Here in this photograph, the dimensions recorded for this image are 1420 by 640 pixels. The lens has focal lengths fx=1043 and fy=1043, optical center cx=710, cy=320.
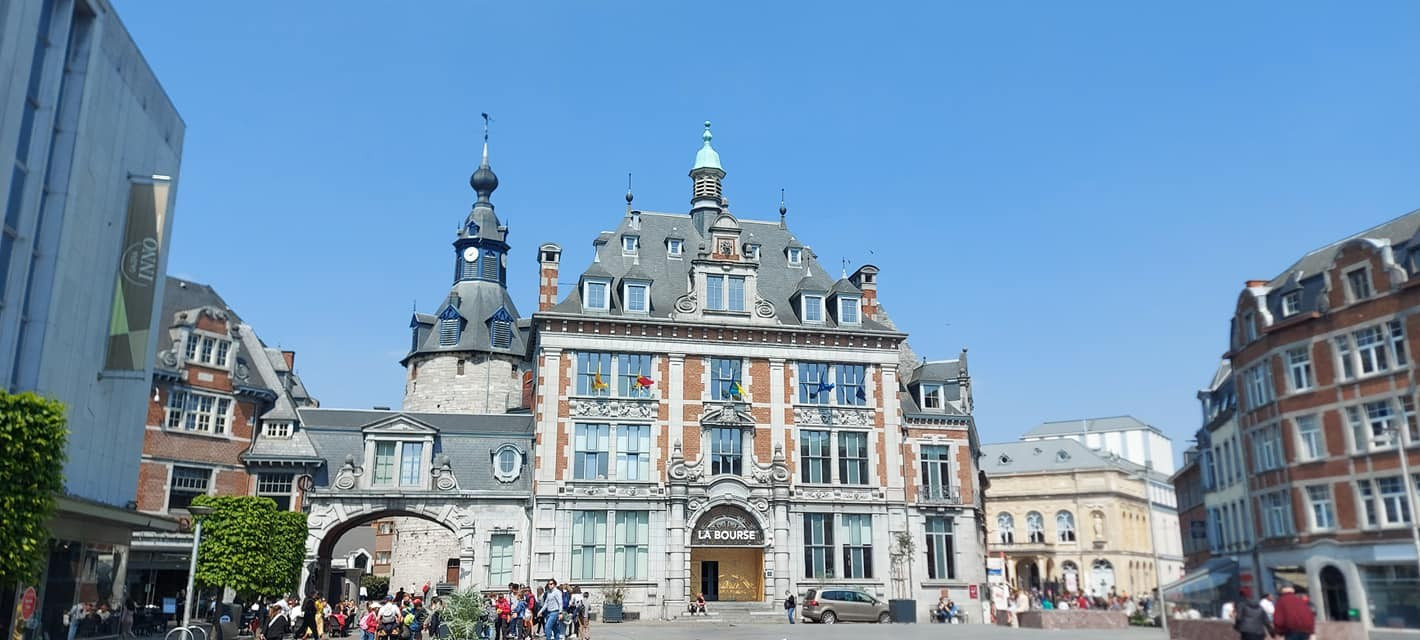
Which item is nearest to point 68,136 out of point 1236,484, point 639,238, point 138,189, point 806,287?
point 138,189

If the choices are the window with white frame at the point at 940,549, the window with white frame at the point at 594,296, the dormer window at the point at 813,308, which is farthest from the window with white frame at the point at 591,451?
the window with white frame at the point at 940,549

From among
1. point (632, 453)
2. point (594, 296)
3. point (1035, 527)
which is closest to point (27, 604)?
point (632, 453)

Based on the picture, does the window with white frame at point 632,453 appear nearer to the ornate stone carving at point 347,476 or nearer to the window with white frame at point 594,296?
the window with white frame at point 594,296

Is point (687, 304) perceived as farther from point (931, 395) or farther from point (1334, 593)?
point (1334, 593)

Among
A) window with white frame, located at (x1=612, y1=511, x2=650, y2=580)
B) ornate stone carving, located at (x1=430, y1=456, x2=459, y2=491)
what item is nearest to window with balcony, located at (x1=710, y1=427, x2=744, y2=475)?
window with white frame, located at (x1=612, y1=511, x2=650, y2=580)

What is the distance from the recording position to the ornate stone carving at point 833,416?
4716cm

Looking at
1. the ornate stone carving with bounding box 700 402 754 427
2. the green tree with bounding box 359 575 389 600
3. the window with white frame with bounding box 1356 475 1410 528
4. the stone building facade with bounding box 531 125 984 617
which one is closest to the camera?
the window with white frame with bounding box 1356 475 1410 528

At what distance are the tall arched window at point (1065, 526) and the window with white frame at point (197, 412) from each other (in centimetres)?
7000

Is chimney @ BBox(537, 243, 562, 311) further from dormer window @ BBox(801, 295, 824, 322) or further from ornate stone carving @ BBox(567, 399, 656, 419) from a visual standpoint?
dormer window @ BBox(801, 295, 824, 322)

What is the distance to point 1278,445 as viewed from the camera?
3891 cm

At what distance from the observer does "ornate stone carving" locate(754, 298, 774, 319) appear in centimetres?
4781

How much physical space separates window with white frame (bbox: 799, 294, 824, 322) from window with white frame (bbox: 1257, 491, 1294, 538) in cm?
1960

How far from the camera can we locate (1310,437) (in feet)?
122

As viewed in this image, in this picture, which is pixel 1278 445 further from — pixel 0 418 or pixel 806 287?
pixel 0 418
